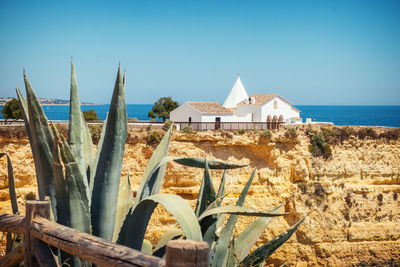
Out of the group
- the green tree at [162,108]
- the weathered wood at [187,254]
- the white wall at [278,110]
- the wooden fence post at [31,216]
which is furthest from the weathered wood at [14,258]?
the green tree at [162,108]

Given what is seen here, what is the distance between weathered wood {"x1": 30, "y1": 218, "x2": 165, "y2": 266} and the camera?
4.84ft

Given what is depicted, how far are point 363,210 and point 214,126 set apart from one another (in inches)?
277

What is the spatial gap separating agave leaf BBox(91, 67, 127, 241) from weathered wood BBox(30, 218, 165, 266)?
0.98 ft

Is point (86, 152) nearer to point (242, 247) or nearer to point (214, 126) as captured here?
point (242, 247)

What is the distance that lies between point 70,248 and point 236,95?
847 inches

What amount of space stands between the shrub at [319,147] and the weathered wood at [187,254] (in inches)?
583

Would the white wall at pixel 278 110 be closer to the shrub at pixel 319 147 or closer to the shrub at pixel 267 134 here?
the shrub at pixel 319 147

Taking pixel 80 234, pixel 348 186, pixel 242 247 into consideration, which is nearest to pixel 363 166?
pixel 348 186

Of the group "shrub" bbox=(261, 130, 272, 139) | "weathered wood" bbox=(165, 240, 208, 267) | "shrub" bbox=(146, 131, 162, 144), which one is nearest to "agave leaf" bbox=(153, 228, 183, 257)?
"weathered wood" bbox=(165, 240, 208, 267)

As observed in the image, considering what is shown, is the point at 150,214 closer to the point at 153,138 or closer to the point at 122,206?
the point at 122,206

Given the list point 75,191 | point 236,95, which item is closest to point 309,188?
point 236,95

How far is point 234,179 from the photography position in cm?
1446

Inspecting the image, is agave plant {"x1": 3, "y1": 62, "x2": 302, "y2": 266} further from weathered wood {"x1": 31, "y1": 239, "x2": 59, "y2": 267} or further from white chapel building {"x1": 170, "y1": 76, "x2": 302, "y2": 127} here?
white chapel building {"x1": 170, "y1": 76, "x2": 302, "y2": 127}

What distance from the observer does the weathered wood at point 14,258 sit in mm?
2228
